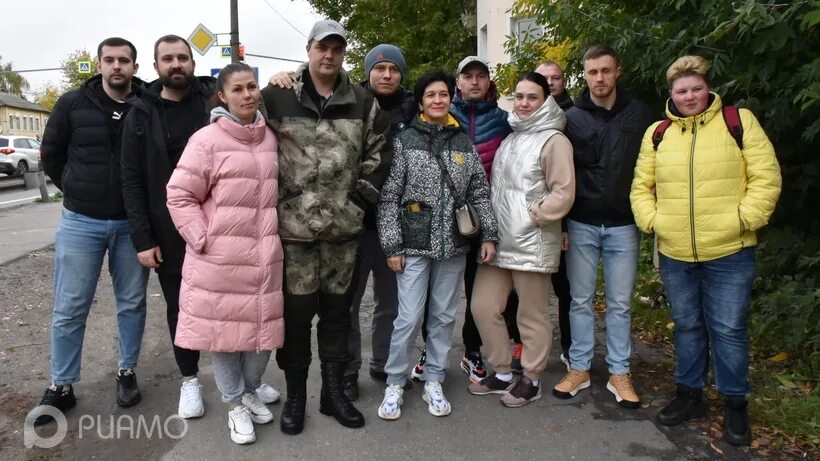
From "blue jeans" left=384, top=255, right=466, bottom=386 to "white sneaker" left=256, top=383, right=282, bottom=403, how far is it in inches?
27.6

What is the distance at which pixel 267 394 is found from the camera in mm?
3830

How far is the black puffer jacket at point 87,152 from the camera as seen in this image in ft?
11.9

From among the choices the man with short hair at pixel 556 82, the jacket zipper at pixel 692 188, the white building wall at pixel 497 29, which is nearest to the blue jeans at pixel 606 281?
the jacket zipper at pixel 692 188

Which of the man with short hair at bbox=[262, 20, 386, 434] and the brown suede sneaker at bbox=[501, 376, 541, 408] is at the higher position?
the man with short hair at bbox=[262, 20, 386, 434]

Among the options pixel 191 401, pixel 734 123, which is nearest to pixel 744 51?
pixel 734 123

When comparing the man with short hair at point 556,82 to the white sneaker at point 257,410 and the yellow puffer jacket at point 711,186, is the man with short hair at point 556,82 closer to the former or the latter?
the yellow puffer jacket at point 711,186

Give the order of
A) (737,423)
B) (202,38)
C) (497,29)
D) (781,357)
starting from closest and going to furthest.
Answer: (737,423), (781,357), (202,38), (497,29)

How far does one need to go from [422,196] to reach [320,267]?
710mm

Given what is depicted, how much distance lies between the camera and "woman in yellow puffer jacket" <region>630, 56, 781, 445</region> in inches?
124

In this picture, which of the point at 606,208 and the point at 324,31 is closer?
the point at 324,31

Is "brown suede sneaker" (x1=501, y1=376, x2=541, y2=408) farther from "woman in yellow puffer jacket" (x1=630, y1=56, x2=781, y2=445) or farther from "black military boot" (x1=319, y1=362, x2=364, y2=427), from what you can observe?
"black military boot" (x1=319, y1=362, x2=364, y2=427)

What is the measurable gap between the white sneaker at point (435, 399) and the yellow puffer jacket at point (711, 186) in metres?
1.55

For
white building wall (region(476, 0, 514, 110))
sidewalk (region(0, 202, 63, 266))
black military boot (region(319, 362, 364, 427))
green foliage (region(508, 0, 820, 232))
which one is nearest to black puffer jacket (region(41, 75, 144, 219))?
black military boot (region(319, 362, 364, 427))

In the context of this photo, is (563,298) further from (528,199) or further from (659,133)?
(659,133)
